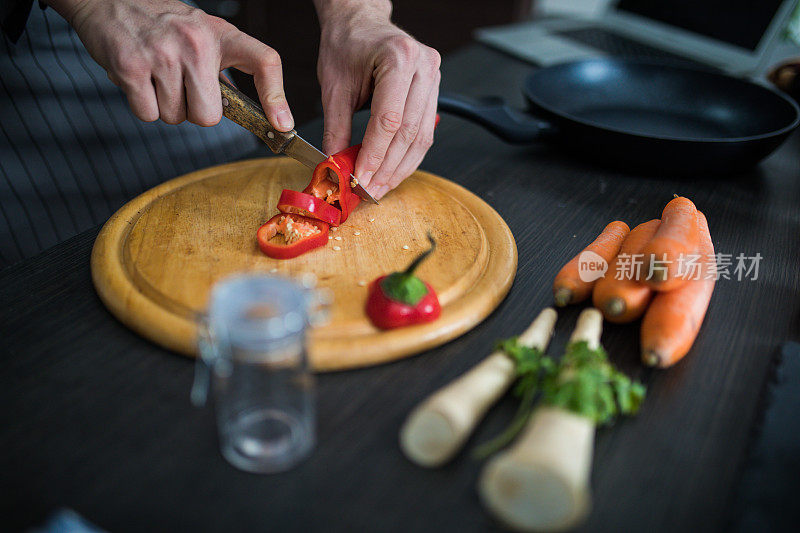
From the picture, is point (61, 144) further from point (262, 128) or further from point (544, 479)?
point (544, 479)

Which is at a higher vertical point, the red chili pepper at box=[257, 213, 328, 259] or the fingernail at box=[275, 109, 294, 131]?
the fingernail at box=[275, 109, 294, 131]

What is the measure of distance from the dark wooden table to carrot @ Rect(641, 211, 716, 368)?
0.04 meters

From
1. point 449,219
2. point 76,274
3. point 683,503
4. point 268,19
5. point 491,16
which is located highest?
point 683,503

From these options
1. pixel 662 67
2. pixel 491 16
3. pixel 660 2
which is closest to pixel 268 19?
pixel 491 16

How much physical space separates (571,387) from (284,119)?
31.6 inches

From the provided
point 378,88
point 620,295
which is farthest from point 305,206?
point 620,295

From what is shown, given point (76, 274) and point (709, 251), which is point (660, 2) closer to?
point (709, 251)

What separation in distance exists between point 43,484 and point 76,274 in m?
0.47

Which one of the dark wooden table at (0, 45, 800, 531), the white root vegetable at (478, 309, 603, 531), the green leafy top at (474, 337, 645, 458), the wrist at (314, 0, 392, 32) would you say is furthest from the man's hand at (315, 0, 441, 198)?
the white root vegetable at (478, 309, 603, 531)

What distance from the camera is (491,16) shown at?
389cm

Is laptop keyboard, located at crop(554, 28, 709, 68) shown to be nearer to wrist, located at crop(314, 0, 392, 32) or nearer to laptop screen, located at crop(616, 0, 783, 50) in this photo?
laptop screen, located at crop(616, 0, 783, 50)

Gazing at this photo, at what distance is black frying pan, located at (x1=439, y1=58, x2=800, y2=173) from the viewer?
141 centimetres

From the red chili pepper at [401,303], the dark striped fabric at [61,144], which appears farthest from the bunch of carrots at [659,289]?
the dark striped fabric at [61,144]

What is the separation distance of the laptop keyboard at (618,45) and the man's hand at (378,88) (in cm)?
130
